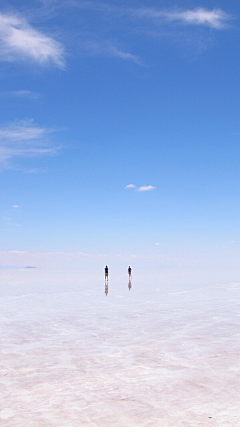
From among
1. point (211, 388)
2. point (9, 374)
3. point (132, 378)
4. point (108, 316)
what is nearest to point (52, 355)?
point (9, 374)

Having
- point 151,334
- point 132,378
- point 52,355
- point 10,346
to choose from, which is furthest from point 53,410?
point 151,334

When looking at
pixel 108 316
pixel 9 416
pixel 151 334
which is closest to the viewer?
pixel 9 416

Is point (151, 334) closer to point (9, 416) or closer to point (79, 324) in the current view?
point (79, 324)

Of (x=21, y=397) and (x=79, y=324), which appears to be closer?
(x=21, y=397)

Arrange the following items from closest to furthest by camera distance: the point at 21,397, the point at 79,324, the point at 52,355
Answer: the point at 21,397 < the point at 52,355 < the point at 79,324

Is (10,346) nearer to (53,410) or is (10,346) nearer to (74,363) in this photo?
(74,363)

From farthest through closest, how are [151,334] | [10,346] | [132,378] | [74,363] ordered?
[151,334]
[10,346]
[74,363]
[132,378]
